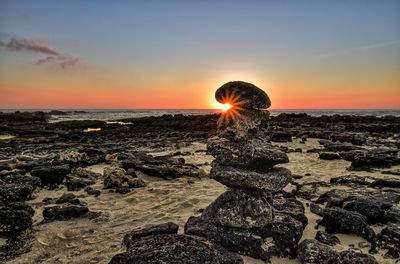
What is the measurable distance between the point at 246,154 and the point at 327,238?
2351 millimetres

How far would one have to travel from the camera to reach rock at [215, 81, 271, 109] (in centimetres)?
670

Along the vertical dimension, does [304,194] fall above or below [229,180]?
below

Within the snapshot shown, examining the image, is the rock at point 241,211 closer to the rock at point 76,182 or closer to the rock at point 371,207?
the rock at point 371,207

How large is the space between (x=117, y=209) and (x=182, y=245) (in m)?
4.50

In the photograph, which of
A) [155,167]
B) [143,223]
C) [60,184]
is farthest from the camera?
[155,167]

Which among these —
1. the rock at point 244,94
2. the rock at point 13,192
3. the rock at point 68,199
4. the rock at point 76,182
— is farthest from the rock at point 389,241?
the rock at point 76,182

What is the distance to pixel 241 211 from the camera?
261 inches

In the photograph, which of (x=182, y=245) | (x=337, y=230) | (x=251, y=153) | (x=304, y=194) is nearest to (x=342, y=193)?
(x=304, y=194)

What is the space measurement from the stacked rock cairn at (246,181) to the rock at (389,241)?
57.1 inches

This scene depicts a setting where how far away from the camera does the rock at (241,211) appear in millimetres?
6500

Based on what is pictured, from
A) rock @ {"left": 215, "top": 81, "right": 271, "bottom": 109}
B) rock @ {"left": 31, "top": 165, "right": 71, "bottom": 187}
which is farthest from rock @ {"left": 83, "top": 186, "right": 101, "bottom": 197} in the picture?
rock @ {"left": 215, "top": 81, "right": 271, "bottom": 109}

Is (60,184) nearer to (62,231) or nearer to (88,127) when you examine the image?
(62,231)

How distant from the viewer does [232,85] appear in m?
6.71

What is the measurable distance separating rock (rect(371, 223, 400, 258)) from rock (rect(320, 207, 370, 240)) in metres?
0.33
